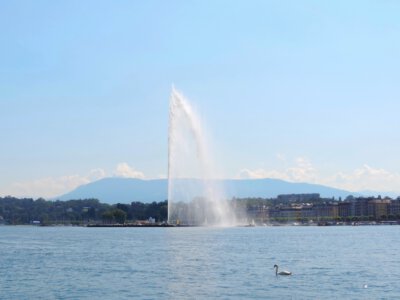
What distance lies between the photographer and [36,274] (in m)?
36.5

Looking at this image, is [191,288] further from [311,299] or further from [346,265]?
[346,265]

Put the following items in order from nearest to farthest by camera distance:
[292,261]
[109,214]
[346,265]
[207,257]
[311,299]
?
[311,299]
[346,265]
[292,261]
[207,257]
[109,214]

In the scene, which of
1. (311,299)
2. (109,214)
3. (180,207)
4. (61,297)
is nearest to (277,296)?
(311,299)

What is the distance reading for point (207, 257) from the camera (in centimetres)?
4600

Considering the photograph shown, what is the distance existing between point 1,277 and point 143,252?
1820 centimetres

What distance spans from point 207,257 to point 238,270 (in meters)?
8.93

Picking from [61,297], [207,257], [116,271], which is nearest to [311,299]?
[61,297]

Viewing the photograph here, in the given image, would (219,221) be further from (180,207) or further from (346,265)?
(346,265)

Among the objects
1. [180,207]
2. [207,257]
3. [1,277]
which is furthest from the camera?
[180,207]

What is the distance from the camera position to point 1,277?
35562 millimetres

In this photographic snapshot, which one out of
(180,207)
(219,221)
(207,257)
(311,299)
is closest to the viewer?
(311,299)

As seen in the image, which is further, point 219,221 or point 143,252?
point 219,221

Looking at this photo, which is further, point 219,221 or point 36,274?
point 219,221

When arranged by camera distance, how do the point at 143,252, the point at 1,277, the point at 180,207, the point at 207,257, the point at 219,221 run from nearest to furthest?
the point at 1,277 → the point at 207,257 → the point at 143,252 → the point at 219,221 → the point at 180,207
